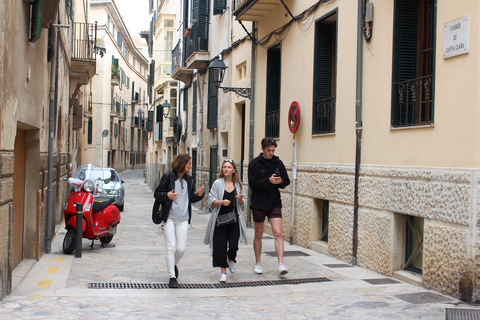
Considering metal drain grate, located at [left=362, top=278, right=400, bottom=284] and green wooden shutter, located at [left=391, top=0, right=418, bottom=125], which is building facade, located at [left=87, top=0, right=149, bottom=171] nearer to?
green wooden shutter, located at [left=391, top=0, right=418, bottom=125]

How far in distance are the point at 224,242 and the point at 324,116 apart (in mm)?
3936

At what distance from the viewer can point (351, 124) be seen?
9.35 meters

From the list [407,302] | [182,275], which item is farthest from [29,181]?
[407,302]

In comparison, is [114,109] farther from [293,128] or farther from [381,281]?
[381,281]

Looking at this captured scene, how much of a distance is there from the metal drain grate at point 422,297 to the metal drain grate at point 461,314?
19.9 inches

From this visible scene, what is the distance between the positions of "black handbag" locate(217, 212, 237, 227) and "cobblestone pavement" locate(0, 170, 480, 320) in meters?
0.81

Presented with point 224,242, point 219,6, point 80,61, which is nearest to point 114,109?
point 219,6

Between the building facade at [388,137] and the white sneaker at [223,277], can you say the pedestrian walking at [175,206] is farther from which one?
the building facade at [388,137]

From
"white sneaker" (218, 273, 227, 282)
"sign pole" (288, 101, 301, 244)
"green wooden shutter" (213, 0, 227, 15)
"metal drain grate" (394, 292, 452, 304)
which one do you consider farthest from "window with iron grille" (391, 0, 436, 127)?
"green wooden shutter" (213, 0, 227, 15)

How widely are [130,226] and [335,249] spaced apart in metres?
7.20

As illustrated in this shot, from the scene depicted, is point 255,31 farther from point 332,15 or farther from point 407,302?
point 407,302

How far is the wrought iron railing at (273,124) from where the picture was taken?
13.5 meters

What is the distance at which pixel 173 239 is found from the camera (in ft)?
24.4

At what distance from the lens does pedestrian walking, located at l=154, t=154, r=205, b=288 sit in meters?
7.39
